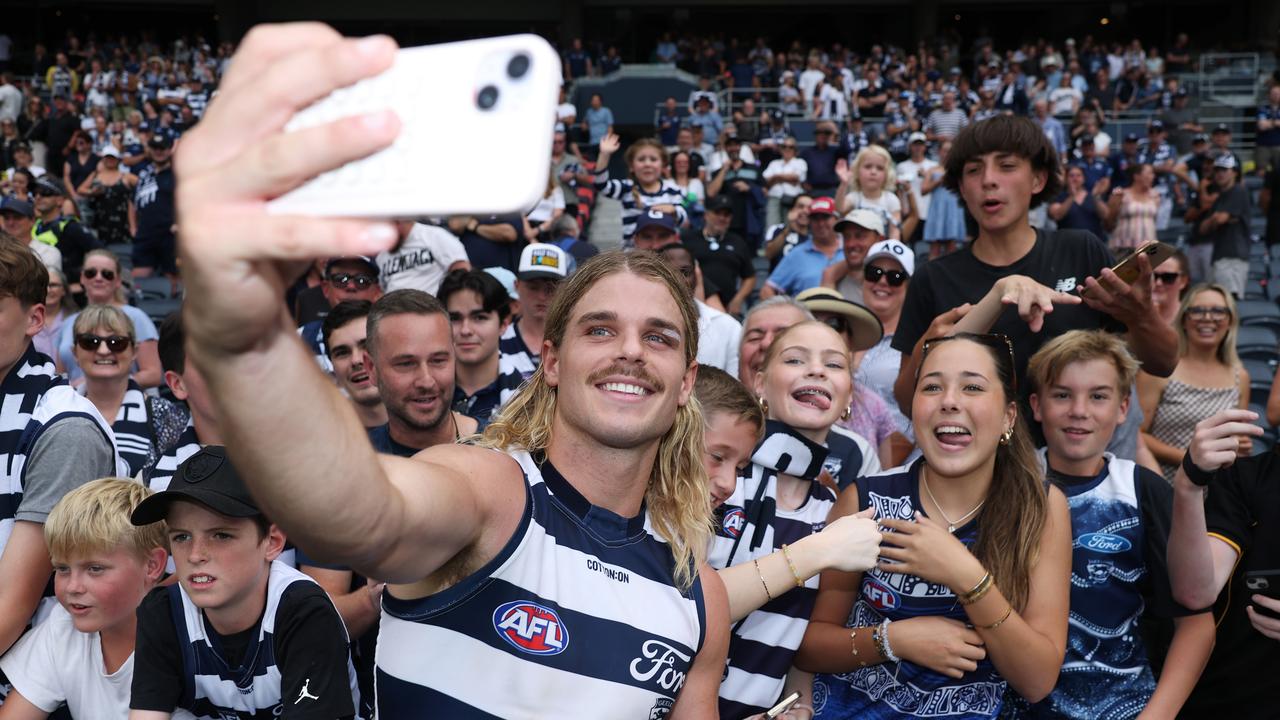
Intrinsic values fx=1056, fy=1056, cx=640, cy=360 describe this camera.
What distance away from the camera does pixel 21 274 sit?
2.90 metres

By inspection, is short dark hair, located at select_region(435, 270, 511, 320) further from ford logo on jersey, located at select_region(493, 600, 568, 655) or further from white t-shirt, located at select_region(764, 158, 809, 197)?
white t-shirt, located at select_region(764, 158, 809, 197)

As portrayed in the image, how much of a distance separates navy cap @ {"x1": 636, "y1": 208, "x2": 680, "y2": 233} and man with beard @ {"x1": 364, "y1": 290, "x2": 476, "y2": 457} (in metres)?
3.24

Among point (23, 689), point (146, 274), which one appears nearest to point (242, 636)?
point (23, 689)

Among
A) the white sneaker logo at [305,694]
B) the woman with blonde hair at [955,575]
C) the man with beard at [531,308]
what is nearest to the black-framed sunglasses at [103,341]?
the man with beard at [531,308]

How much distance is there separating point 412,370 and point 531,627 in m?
1.68

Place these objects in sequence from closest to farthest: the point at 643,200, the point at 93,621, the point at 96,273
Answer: the point at 93,621 → the point at 96,273 → the point at 643,200

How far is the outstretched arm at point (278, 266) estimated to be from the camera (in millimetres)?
1137

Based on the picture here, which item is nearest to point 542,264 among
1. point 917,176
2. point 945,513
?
point 945,513

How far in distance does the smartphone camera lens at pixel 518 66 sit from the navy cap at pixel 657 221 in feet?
18.0

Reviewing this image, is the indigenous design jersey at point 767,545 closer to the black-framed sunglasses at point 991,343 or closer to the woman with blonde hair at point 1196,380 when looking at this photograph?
the black-framed sunglasses at point 991,343

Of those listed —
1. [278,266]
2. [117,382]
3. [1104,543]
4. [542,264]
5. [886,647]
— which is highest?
[278,266]

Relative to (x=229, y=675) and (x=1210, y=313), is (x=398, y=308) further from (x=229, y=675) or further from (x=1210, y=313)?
(x=1210, y=313)

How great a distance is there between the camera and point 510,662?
183 centimetres

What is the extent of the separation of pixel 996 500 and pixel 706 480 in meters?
0.94
